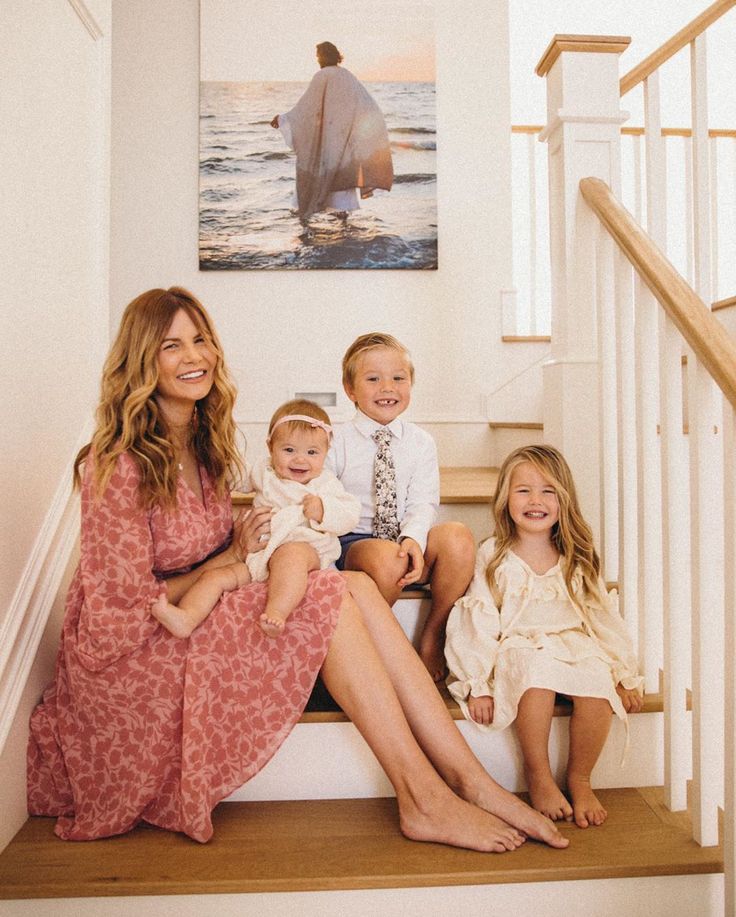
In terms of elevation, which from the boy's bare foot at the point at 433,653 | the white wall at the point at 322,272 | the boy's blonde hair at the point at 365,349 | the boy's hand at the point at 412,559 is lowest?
the boy's bare foot at the point at 433,653

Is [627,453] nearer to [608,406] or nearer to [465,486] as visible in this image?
[608,406]

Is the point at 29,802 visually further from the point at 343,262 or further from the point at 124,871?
the point at 343,262

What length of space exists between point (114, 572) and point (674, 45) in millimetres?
2263

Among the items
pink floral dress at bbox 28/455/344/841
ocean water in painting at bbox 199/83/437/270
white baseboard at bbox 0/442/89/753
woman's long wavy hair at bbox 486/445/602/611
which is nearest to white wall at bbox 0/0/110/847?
white baseboard at bbox 0/442/89/753

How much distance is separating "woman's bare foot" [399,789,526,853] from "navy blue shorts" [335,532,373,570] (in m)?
0.63

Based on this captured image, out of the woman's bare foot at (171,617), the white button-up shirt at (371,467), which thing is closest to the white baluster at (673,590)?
the white button-up shirt at (371,467)

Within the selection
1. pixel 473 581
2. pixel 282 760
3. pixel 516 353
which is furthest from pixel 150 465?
pixel 516 353

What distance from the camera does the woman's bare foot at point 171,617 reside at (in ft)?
4.75

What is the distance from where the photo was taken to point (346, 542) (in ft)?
6.41

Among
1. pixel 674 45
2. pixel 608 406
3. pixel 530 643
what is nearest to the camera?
pixel 530 643

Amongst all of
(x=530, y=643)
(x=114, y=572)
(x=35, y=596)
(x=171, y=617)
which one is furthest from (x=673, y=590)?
(x=35, y=596)

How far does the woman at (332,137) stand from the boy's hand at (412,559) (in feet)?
6.90

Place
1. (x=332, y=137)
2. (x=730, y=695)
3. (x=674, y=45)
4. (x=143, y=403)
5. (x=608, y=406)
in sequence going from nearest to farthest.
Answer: (x=730, y=695) → (x=143, y=403) → (x=608, y=406) → (x=674, y=45) → (x=332, y=137)

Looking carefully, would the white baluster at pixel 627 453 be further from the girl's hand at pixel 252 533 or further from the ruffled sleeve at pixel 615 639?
the girl's hand at pixel 252 533
